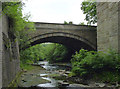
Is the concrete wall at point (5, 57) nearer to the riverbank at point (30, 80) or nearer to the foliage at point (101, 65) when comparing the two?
the riverbank at point (30, 80)

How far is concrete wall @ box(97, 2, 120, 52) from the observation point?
6662 millimetres

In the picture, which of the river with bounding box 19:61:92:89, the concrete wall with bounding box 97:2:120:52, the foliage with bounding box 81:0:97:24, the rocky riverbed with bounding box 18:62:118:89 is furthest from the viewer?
the foliage with bounding box 81:0:97:24

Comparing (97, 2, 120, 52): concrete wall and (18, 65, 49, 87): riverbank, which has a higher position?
(97, 2, 120, 52): concrete wall

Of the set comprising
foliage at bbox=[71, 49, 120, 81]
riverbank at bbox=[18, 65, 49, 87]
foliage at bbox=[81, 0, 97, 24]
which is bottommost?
riverbank at bbox=[18, 65, 49, 87]

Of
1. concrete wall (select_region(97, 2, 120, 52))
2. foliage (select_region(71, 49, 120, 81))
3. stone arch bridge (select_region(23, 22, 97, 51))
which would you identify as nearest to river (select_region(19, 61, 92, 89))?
foliage (select_region(71, 49, 120, 81))

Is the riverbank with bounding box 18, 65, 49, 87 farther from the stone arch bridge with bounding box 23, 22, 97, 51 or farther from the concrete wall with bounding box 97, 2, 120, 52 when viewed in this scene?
the stone arch bridge with bounding box 23, 22, 97, 51

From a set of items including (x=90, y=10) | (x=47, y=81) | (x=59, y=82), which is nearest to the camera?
(x=59, y=82)

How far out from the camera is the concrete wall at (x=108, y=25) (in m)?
6.66

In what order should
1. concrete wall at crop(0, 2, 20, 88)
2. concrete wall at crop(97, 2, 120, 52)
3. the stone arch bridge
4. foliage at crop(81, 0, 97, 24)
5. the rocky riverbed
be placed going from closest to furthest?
concrete wall at crop(0, 2, 20, 88), the rocky riverbed, concrete wall at crop(97, 2, 120, 52), the stone arch bridge, foliage at crop(81, 0, 97, 24)

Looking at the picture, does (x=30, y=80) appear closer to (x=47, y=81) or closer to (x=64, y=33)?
(x=47, y=81)

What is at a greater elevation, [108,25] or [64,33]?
[108,25]

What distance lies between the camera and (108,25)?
7281 mm

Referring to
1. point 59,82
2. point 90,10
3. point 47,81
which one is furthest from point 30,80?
point 90,10

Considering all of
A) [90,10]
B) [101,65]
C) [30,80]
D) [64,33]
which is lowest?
[30,80]
